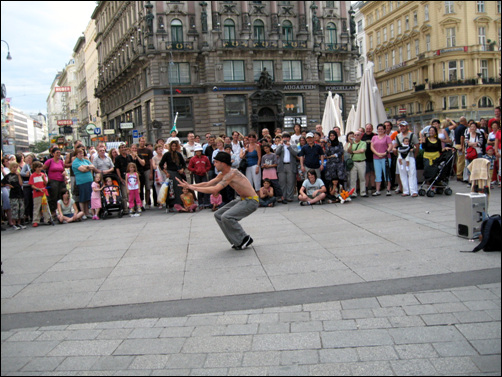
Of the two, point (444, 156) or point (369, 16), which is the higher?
point (369, 16)

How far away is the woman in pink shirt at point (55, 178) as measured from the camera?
13023 millimetres

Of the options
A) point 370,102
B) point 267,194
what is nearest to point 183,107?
point 370,102

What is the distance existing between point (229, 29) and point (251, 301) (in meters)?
50.3

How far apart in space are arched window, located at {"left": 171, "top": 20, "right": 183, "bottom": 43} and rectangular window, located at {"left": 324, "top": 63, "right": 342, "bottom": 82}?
17066 millimetres

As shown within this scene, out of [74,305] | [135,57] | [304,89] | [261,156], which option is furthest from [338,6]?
[74,305]

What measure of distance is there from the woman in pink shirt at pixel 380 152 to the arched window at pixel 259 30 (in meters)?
42.0

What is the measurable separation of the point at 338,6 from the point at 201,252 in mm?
52628

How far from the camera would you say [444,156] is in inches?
487

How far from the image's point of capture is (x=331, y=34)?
54875 millimetres

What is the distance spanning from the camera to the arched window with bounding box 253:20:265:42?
5266 cm

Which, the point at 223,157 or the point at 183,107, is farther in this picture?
the point at 183,107

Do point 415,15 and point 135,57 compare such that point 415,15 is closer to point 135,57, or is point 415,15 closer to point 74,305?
point 74,305

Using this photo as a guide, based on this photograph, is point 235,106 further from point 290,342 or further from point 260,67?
point 290,342

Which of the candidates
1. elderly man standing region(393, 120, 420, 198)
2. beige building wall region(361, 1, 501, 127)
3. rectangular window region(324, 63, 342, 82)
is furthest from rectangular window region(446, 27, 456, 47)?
rectangular window region(324, 63, 342, 82)
